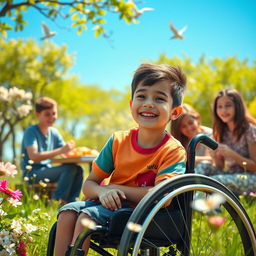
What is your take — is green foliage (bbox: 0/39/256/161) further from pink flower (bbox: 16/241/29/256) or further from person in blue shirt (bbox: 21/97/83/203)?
pink flower (bbox: 16/241/29/256)

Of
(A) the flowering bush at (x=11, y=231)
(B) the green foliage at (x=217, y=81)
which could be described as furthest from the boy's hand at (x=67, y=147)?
(B) the green foliage at (x=217, y=81)

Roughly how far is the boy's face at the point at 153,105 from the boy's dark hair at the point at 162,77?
0.02 meters

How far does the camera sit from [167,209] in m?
1.77

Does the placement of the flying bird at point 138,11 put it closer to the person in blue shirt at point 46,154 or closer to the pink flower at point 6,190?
the person in blue shirt at point 46,154

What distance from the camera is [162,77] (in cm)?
194

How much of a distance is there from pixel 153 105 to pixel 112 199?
0.47m

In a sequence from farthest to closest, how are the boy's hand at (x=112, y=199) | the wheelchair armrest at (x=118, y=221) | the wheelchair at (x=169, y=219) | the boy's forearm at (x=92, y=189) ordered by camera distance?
the boy's forearm at (x=92, y=189) < the boy's hand at (x=112, y=199) < the wheelchair armrest at (x=118, y=221) < the wheelchair at (x=169, y=219)

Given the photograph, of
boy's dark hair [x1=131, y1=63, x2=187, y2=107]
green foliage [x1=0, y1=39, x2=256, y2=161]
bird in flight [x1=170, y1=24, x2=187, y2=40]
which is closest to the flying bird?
bird in flight [x1=170, y1=24, x2=187, y2=40]

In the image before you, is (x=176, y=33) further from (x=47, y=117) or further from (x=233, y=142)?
(x=233, y=142)

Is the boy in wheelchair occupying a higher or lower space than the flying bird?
lower

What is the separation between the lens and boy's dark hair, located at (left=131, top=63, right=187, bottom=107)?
6.37 feet

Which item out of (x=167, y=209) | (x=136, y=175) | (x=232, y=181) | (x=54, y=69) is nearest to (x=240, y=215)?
(x=167, y=209)

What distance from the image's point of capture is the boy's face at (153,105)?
1.93 meters

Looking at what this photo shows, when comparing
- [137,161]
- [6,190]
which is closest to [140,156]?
[137,161]
